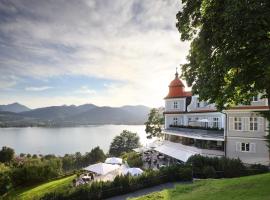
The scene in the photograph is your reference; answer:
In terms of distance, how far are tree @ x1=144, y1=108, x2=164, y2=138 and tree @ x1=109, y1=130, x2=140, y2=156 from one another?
1819cm

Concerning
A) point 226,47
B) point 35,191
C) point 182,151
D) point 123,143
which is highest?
point 226,47

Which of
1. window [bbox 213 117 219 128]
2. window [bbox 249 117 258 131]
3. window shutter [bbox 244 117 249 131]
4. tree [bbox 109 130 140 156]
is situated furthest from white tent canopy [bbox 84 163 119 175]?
tree [bbox 109 130 140 156]

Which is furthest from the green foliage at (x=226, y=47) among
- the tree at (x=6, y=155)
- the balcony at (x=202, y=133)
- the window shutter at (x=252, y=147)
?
the tree at (x=6, y=155)

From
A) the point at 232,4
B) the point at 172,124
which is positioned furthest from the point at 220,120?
the point at 232,4

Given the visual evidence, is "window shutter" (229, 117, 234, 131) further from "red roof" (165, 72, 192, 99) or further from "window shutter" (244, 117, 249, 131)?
"red roof" (165, 72, 192, 99)

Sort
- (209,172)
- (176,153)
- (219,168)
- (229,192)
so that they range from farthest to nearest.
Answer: (176,153)
(219,168)
(209,172)
(229,192)

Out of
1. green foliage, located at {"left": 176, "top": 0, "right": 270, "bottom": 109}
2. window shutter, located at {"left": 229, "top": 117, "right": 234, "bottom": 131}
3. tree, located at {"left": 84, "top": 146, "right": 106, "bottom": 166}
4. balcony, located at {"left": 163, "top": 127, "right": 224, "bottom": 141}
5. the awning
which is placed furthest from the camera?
tree, located at {"left": 84, "top": 146, "right": 106, "bottom": 166}

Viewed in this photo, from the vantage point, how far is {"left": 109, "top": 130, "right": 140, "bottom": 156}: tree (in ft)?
266

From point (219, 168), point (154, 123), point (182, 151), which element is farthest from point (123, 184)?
point (154, 123)

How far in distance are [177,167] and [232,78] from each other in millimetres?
15845

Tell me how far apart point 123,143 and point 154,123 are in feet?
68.6

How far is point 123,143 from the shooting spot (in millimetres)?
82312

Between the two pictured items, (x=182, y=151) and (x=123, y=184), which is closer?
(x=123, y=184)

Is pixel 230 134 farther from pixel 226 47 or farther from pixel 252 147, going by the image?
pixel 226 47
